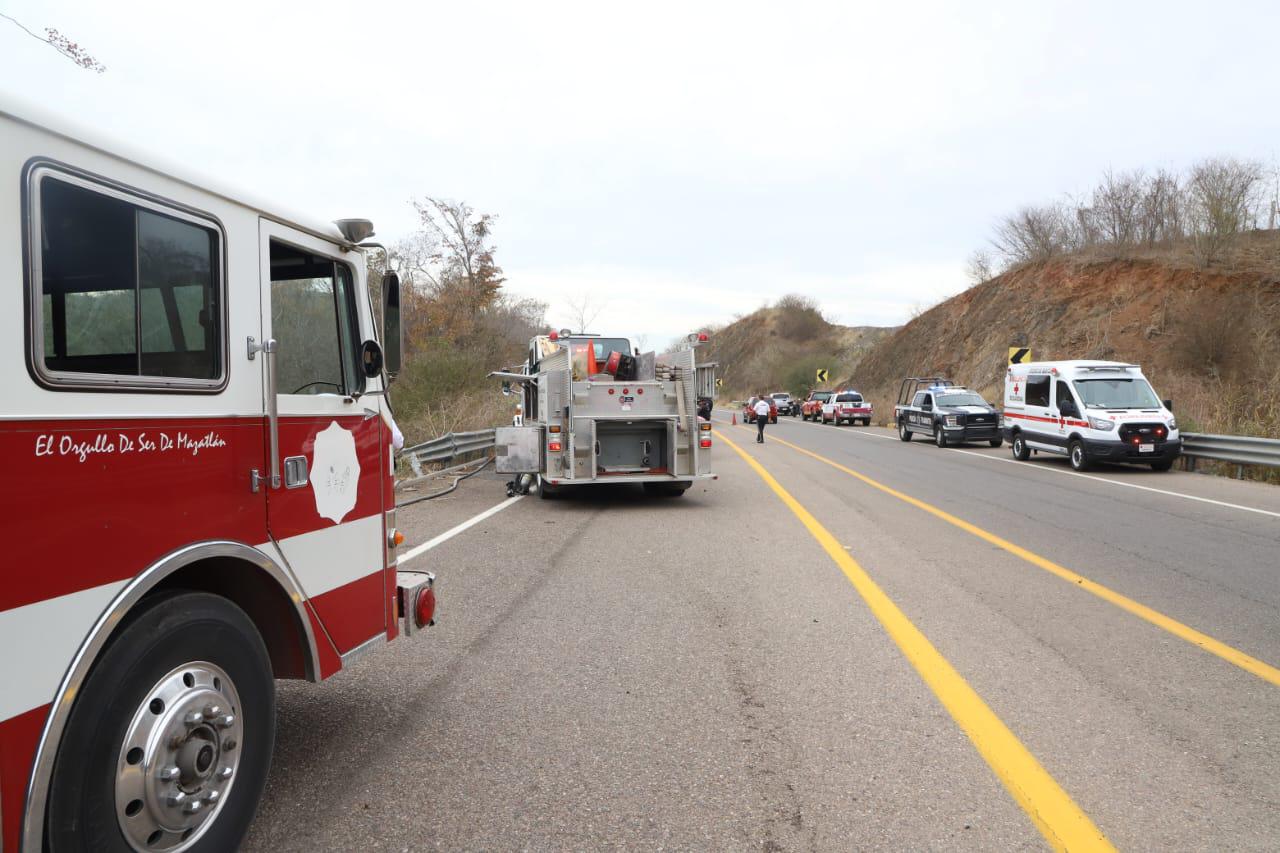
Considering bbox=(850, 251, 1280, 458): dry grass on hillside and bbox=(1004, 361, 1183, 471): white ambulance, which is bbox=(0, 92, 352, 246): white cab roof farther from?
bbox=(850, 251, 1280, 458): dry grass on hillside

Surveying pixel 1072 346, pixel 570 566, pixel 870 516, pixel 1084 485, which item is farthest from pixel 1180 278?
pixel 570 566

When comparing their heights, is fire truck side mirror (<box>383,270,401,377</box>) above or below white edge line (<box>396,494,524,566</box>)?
above

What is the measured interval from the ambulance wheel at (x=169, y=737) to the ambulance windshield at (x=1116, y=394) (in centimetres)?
1775

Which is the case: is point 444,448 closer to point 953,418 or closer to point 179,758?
point 179,758

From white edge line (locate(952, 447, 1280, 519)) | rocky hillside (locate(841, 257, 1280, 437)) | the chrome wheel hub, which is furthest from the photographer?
rocky hillside (locate(841, 257, 1280, 437))

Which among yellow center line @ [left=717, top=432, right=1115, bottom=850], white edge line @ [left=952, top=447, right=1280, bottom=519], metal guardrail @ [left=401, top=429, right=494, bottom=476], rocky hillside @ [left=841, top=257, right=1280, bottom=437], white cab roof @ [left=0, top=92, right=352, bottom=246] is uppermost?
rocky hillside @ [left=841, top=257, right=1280, bottom=437]

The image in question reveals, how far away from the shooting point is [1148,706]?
4258mm

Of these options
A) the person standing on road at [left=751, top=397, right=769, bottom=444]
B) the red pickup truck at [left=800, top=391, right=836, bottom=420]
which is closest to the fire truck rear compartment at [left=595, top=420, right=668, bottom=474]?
the person standing on road at [left=751, top=397, right=769, bottom=444]

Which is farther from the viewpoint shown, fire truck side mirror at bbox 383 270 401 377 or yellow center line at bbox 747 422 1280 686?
yellow center line at bbox 747 422 1280 686

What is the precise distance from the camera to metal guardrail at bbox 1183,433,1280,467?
48.9 feet

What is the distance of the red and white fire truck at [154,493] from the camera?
2188 millimetres

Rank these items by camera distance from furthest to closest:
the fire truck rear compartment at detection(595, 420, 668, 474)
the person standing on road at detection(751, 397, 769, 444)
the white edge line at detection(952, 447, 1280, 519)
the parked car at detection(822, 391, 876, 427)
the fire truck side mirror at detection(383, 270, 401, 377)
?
the parked car at detection(822, 391, 876, 427) < the person standing on road at detection(751, 397, 769, 444) < the fire truck rear compartment at detection(595, 420, 668, 474) < the white edge line at detection(952, 447, 1280, 519) < the fire truck side mirror at detection(383, 270, 401, 377)

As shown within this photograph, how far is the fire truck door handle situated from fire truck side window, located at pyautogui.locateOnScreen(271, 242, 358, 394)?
0.46 feet

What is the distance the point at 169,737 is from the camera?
2.57 metres
